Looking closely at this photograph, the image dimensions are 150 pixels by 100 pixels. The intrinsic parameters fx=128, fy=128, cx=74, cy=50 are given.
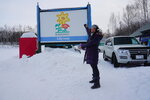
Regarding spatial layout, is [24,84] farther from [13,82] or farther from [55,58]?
[55,58]

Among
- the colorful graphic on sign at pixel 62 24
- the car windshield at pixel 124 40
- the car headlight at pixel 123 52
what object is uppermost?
the colorful graphic on sign at pixel 62 24

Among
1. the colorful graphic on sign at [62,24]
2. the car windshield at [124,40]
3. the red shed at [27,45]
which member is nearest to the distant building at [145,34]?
the car windshield at [124,40]

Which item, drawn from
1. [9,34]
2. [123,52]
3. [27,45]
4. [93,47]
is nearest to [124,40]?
[123,52]

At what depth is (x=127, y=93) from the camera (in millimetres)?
3299

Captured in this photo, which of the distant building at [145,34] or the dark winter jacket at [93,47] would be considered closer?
the dark winter jacket at [93,47]

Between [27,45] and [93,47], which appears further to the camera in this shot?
[27,45]

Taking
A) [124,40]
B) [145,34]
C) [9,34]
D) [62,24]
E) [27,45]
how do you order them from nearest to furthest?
[124,40]
[62,24]
[27,45]
[145,34]
[9,34]

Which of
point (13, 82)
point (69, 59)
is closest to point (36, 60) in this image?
point (69, 59)

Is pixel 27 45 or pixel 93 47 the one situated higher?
pixel 27 45

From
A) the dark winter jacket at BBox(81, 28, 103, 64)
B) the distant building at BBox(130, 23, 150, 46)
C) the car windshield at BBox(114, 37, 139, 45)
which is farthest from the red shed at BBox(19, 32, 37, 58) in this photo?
the distant building at BBox(130, 23, 150, 46)

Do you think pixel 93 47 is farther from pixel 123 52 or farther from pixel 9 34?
pixel 9 34

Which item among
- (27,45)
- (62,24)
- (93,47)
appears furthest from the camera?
(27,45)

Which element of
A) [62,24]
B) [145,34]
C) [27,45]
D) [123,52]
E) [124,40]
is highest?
[145,34]

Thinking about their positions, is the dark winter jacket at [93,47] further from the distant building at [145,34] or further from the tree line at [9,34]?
the tree line at [9,34]
